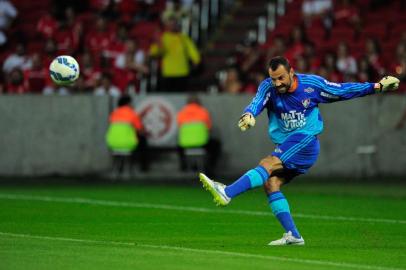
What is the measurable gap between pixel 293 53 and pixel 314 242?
1288 cm

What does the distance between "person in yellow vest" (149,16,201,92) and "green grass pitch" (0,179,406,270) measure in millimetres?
4275

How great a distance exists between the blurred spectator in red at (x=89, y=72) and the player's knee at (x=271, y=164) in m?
14.8

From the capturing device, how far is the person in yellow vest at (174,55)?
2502cm

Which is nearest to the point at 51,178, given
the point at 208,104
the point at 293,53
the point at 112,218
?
the point at 208,104

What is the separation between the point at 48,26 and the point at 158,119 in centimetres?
531

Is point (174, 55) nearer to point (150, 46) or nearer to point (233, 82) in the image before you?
point (233, 82)

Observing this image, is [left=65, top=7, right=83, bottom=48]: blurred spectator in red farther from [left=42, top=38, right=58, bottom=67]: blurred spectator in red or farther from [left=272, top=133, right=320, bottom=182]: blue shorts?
[left=272, top=133, right=320, bottom=182]: blue shorts

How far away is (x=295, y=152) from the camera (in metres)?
12.0

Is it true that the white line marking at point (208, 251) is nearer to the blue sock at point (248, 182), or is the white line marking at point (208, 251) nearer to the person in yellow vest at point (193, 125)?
the blue sock at point (248, 182)

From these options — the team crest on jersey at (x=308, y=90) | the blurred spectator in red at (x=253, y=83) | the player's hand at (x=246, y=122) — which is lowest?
the blurred spectator in red at (x=253, y=83)

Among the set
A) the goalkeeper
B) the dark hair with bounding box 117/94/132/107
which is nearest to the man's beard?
the goalkeeper

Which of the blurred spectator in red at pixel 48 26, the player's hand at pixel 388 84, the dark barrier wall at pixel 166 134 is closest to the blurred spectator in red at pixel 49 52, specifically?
the blurred spectator in red at pixel 48 26

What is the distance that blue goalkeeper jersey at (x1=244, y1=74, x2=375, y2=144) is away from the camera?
39.3ft

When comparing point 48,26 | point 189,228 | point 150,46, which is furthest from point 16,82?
point 189,228
